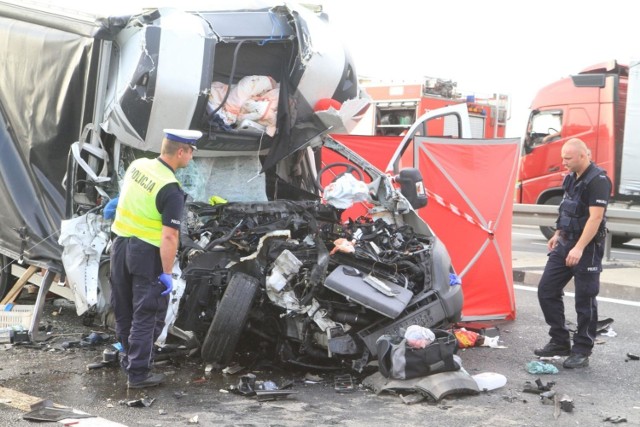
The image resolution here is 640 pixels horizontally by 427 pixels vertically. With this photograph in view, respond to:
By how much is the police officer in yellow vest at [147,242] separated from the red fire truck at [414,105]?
1274cm

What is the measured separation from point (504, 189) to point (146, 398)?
4.20 metres

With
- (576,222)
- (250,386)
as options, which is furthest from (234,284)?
(576,222)

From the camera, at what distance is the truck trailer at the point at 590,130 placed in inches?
526

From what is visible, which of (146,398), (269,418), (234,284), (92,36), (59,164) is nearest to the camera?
(269,418)

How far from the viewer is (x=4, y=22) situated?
6.71 meters

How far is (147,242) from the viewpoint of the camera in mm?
5070

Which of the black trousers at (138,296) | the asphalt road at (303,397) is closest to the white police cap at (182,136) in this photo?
the black trousers at (138,296)

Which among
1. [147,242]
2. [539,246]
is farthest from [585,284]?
[539,246]

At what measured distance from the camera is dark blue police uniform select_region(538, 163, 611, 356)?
6.11m

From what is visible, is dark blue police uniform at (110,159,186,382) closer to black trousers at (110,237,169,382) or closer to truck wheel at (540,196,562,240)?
black trousers at (110,237,169,382)

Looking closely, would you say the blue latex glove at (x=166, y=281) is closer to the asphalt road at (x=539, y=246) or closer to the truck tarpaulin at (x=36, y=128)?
the truck tarpaulin at (x=36, y=128)

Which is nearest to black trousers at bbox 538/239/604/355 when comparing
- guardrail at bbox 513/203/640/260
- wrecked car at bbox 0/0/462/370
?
wrecked car at bbox 0/0/462/370

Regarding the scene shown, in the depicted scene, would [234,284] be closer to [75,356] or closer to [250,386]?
[250,386]

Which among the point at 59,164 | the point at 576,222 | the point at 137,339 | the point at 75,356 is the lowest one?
the point at 75,356
